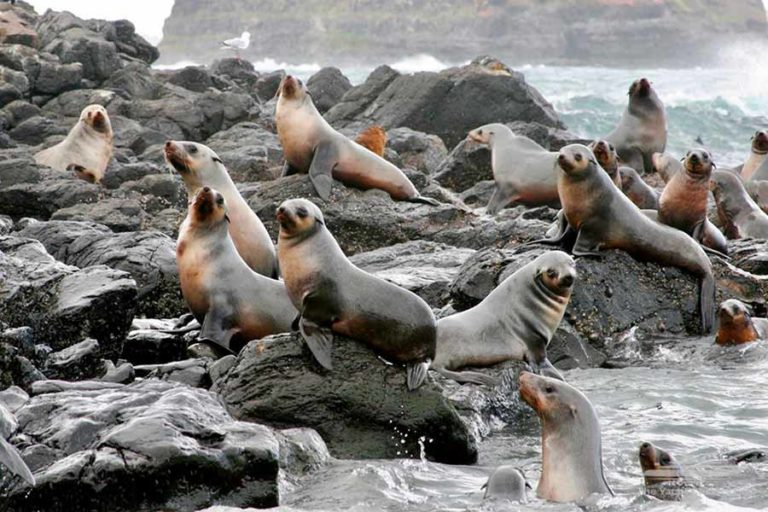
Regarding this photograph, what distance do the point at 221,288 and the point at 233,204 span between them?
195cm

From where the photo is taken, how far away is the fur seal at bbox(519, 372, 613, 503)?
6.24 m

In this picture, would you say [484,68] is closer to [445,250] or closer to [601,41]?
[445,250]

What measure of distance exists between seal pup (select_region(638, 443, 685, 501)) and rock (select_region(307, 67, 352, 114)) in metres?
21.7

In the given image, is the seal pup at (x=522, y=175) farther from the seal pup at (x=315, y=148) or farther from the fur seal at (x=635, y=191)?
the seal pup at (x=315, y=148)

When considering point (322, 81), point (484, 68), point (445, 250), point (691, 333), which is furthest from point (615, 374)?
point (322, 81)

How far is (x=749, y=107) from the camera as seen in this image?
52.2 metres

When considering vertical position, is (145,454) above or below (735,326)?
above

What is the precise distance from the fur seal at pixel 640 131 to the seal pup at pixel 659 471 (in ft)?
33.6

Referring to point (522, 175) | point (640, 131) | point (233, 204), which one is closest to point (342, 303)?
point (233, 204)

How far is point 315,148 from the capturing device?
13055 mm

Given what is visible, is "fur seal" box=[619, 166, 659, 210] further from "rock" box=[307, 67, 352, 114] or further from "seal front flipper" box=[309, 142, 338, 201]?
"rock" box=[307, 67, 352, 114]

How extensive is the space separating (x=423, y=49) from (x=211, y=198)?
11440 cm

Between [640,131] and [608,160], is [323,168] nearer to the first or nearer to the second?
[608,160]

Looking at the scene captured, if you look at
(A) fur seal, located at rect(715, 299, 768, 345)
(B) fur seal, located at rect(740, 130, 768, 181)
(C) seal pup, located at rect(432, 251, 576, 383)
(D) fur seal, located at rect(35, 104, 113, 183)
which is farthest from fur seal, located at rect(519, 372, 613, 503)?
(D) fur seal, located at rect(35, 104, 113, 183)
